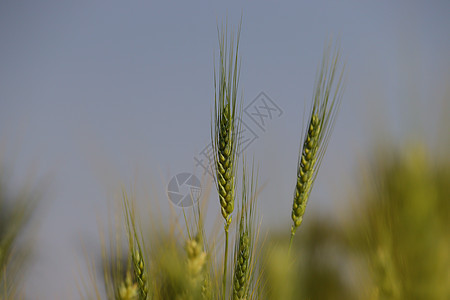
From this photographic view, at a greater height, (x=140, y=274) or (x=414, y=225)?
(x=414, y=225)

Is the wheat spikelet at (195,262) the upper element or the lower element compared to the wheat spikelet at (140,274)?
upper

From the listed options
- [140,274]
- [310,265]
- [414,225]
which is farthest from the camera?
[310,265]

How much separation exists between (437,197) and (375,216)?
25 centimetres

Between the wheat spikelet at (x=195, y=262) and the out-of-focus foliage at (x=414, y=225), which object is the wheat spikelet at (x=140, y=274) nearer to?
the wheat spikelet at (x=195, y=262)

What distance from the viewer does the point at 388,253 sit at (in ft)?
2.61

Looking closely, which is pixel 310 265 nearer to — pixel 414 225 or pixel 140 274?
pixel 140 274

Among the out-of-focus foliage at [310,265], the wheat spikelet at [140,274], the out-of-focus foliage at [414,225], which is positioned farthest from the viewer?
the out-of-focus foliage at [310,265]

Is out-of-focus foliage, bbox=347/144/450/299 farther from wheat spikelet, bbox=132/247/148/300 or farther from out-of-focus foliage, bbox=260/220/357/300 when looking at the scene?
wheat spikelet, bbox=132/247/148/300

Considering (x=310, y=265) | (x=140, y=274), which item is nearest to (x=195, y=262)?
(x=140, y=274)

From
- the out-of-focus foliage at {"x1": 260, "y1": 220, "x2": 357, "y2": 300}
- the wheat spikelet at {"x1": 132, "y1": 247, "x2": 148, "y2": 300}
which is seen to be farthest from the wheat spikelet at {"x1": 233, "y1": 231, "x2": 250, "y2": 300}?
the wheat spikelet at {"x1": 132, "y1": 247, "x2": 148, "y2": 300}

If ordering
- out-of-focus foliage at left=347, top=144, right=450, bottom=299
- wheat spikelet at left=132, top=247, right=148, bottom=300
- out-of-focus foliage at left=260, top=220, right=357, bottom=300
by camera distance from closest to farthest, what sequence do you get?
out-of-focus foliage at left=347, top=144, right=450, bottom=299, wheat spikelet at left=132, top=247, right=148, bottom=300, out-of-focus foliage at left=260, top=220, right=357, bottom=300

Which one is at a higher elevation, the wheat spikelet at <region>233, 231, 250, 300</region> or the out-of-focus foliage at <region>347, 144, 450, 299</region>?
the out-of-focus foliage at <region>347, 144, 450, 299</region>

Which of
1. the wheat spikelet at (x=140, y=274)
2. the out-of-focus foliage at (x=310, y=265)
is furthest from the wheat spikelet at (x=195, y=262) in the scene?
the out-of-focus foliage at (x=310, y=265)

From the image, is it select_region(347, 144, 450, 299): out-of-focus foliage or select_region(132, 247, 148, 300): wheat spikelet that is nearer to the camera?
select_region(347, 144, 450, 299): out-of-focus foliage
